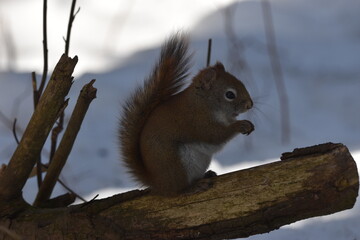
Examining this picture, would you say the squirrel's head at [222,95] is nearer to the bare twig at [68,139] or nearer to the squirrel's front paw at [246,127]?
the squirrel's front paw at [246,127]

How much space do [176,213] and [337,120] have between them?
77.9 inches

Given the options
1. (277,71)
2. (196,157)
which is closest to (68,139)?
(196,157)

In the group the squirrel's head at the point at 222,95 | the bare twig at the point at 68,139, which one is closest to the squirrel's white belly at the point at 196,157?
the squirrel's head at the point at 222,95

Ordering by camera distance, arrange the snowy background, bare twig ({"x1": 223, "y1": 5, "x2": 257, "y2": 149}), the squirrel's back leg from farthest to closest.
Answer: bare twig ({"x1": 223, "y1": 5, "x2": 257, "y2": 149}), the snowy background, the squirrel's back leg

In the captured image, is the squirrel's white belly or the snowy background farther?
the snowy background

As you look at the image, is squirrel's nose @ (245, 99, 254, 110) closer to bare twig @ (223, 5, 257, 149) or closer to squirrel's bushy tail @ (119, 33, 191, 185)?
squirrel's bushy tail @ (119, 33, 191, 185)

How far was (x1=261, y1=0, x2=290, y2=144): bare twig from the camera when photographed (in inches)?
141

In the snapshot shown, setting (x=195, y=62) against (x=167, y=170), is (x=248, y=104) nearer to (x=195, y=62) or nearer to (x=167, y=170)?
(x=167, y=170)

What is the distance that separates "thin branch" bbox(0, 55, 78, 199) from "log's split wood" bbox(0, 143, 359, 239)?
104 millimetres

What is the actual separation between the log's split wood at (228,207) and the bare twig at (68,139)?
0.24 meters

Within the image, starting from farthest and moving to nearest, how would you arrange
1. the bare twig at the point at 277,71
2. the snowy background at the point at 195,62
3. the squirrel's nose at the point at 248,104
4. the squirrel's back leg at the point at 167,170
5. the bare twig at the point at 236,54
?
the bare twig at the point at 236,54
the bare twig at the point at 277,71
the snowy background at the point at 195,62
the squirrel's nose at the point at 248,104
the squirrel's back leg at the point at 167,170

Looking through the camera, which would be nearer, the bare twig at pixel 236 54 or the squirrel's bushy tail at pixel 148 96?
the squirrel's bushy tail at pixel 148 96

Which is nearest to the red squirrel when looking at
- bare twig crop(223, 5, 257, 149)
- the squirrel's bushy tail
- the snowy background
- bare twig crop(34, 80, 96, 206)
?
the squirrel's bushy tail

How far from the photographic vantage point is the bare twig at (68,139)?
211 cm
